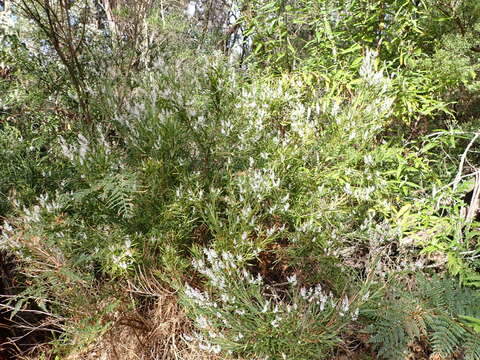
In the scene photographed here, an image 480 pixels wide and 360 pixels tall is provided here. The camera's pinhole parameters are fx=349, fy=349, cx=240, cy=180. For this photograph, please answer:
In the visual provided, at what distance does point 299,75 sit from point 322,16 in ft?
2.05

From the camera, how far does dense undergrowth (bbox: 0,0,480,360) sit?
160cm

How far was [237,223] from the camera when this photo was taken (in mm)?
1842

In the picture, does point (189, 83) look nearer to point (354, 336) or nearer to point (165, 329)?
point (165, 329)

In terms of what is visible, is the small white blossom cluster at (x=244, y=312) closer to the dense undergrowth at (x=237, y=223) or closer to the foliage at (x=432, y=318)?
the dense undergrowth at (x=237, y=223)

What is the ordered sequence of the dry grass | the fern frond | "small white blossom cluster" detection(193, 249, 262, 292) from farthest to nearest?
1. the dry grass
2. "small white blossom cluster" detection(193, 249, 262, 292)
3. the fern frond

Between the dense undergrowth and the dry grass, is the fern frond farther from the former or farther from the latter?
the dry grass

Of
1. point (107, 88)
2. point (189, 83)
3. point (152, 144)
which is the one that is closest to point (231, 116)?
point (189, 83)

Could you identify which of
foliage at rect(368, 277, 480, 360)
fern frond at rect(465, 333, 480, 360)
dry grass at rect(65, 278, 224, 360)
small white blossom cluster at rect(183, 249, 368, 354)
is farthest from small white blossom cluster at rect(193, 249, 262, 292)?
fern frond at rect(465, 333, 480, 360)

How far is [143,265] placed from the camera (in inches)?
74.6

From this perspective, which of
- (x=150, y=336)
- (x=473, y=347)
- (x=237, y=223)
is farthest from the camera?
(x=150, y=336)

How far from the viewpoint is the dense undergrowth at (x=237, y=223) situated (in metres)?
1.60

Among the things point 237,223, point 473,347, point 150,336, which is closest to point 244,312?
point 237,223

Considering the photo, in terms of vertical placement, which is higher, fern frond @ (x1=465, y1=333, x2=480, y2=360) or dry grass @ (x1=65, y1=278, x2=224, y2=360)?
fern frond @ (x1=465, y1=333, x2=480, y2=360)

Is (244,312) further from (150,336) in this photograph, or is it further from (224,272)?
(150,336)
